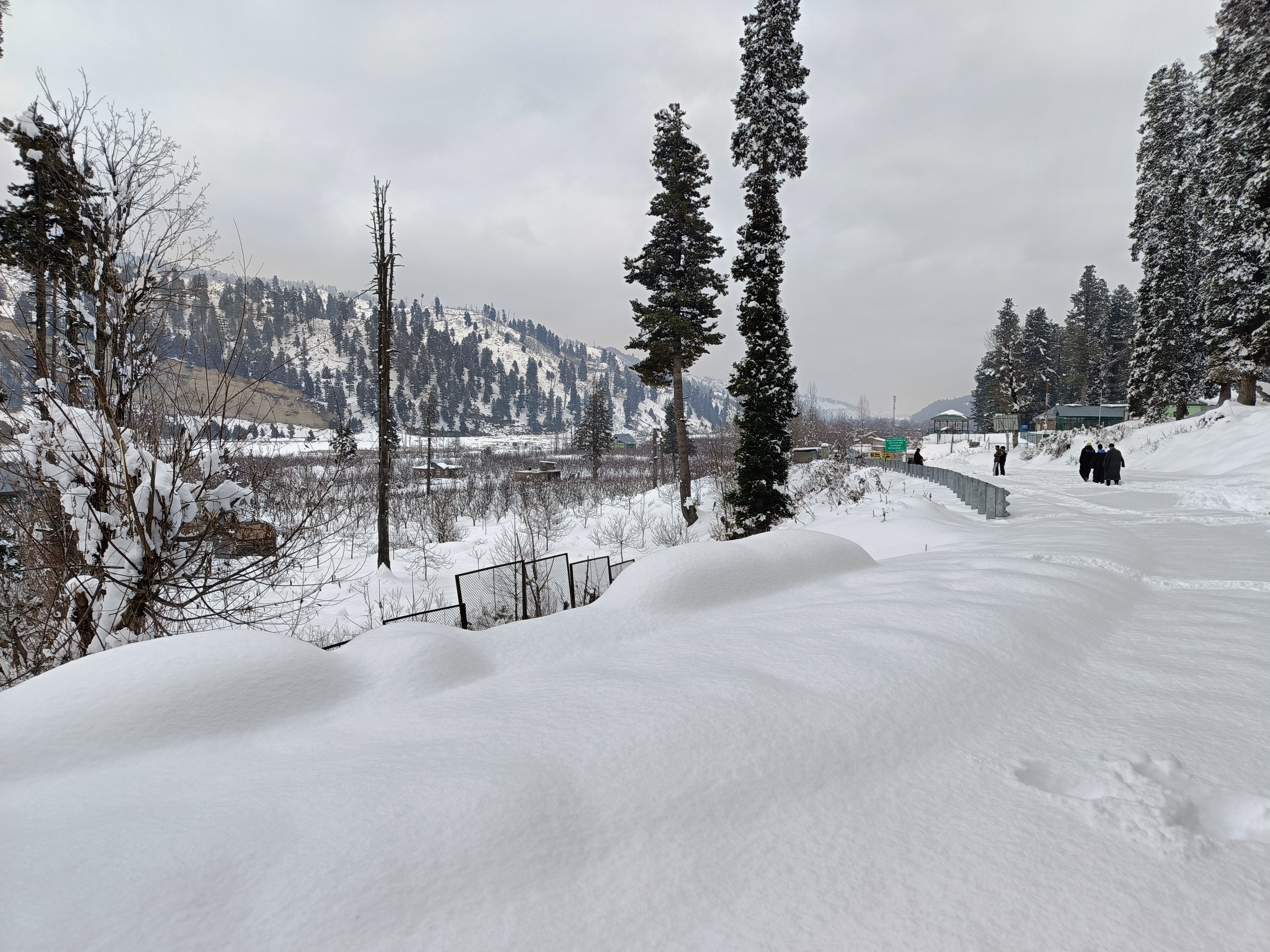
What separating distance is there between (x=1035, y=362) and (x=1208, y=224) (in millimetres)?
36154

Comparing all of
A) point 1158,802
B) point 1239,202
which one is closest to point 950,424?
point 1239,202

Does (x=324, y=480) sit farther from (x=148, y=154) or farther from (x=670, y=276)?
(x=670, y=276)

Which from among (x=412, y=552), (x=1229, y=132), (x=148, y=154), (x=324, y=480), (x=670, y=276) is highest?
(x=1229, y=132)

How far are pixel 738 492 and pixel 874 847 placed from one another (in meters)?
16.4

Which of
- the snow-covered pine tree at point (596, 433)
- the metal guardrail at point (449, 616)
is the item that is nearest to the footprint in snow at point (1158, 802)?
the metal guardrail at point (449, 616)

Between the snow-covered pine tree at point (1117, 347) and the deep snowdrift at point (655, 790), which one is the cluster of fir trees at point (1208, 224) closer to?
the snow-covered pine tree at point (1117, 347)

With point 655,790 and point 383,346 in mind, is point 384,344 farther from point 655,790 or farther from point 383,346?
point 655,790

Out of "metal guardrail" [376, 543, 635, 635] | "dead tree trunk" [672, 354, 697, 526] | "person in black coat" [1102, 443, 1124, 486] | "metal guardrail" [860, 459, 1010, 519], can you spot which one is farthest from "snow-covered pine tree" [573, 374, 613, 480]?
"person in black coat" [1102, 443, 1124, 486]

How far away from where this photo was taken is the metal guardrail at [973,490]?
1348cm

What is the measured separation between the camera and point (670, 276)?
948 inches

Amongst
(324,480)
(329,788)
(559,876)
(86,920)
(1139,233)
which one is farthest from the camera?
(1139,233)

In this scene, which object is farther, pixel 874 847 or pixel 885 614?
pixel 885 614

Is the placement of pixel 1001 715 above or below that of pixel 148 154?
below

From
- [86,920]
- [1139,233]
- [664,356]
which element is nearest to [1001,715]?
[86,920]
